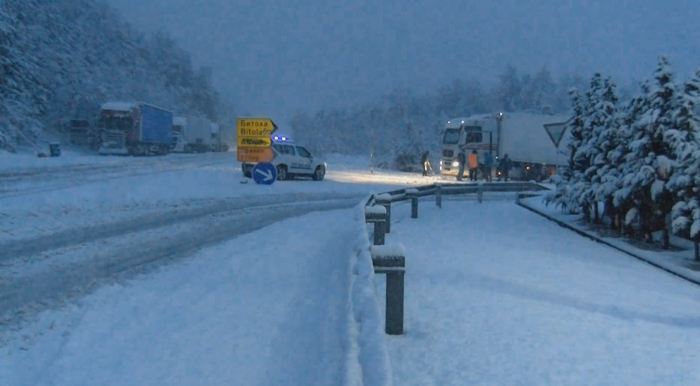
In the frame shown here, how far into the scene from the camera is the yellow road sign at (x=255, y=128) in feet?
83.0

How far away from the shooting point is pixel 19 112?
56.5m

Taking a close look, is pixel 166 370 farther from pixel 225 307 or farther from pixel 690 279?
pixel 690 279

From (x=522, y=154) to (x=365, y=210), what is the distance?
34117mm

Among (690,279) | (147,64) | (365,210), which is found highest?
(147,64)

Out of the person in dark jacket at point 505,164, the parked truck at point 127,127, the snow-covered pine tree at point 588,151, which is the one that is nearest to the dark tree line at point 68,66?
the parked truck at point 127,127

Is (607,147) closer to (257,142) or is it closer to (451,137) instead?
(257,142)

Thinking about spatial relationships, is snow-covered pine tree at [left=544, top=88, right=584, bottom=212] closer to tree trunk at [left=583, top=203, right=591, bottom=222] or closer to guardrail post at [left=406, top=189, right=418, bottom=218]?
tree trunk at [left=583, top=203, right=591, bottom=222]

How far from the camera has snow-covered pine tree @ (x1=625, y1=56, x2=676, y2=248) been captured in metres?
13.0

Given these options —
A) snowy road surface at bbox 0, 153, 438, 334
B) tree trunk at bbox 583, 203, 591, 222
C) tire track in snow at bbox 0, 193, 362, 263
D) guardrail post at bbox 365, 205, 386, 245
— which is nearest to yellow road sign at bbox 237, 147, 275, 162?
snowy road surface at bbox 0, 153, 438, 334

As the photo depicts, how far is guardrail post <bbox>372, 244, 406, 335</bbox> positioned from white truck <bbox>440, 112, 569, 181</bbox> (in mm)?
36276

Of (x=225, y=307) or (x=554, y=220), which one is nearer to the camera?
(x=225, y=307)

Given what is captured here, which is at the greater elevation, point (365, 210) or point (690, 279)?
point (365, 210)

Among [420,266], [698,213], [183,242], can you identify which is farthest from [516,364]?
[183,242]

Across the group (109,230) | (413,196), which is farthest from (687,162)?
(109,230)
